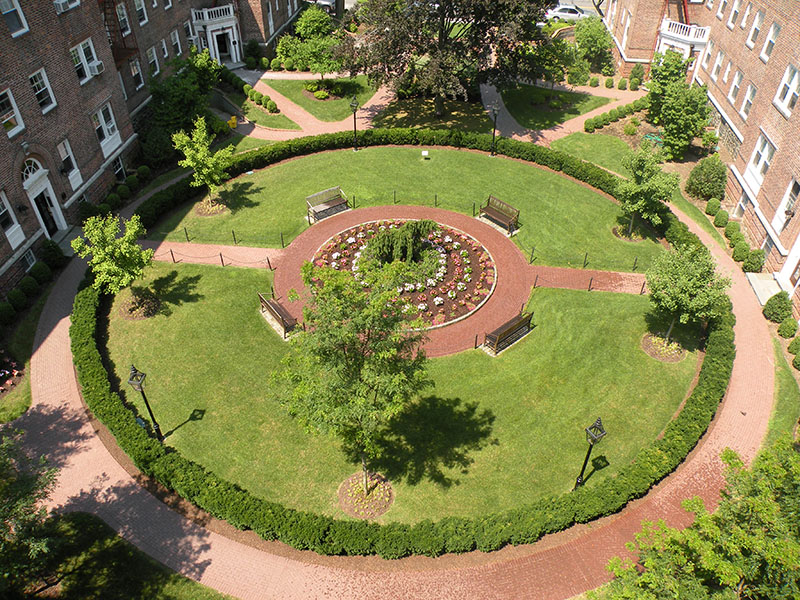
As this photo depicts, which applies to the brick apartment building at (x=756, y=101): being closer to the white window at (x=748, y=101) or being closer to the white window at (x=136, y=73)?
the white window at (x=748, y=101)

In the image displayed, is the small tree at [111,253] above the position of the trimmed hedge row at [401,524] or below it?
above

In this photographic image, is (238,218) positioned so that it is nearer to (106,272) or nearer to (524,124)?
(106,272)

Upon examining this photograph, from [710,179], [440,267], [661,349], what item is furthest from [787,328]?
[440,267]

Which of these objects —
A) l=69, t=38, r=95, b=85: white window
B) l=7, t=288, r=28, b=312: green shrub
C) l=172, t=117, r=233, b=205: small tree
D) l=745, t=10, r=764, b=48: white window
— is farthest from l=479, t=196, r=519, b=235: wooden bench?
l=7, t=288, r=28, b=312: green shrub

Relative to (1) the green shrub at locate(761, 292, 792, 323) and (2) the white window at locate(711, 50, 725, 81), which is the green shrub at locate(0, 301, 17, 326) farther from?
(2) the white window at locate(711, 50, 725, 81)

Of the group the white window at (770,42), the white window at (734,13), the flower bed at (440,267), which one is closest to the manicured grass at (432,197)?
the flower bed at (440,267)

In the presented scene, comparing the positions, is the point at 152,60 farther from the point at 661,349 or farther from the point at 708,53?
the point at 708,53
